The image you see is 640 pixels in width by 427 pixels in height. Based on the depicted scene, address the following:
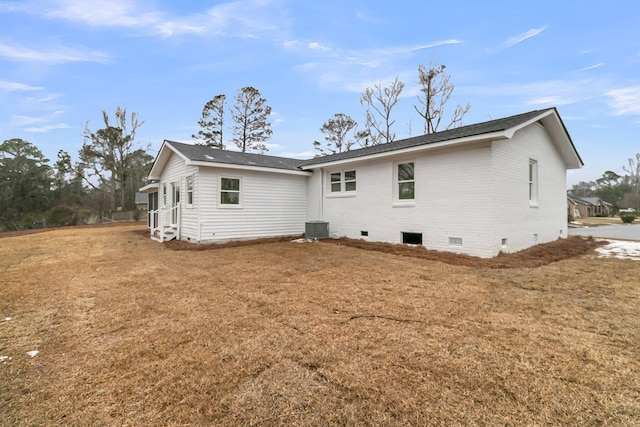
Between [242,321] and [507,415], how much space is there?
267 centimetres

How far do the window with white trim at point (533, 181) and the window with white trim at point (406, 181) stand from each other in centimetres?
401

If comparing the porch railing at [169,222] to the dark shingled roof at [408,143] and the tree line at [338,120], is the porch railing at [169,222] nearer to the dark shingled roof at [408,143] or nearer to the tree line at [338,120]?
the dark shingled roof at [408,143]

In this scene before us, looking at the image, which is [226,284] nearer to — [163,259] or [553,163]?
[163,259]

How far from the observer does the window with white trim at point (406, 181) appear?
913cm

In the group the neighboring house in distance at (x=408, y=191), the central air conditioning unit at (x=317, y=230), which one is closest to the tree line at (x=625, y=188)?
the neighboring house in distance at (x=408, y=191)

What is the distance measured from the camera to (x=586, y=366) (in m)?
2.32

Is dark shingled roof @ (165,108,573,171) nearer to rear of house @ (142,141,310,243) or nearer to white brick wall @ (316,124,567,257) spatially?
→ rear of house @ (142,141,310,243)

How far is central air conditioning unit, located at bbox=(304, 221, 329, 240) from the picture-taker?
1139cm

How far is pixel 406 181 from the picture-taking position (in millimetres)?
9297

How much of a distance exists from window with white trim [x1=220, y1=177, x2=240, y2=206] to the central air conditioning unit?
3064mm

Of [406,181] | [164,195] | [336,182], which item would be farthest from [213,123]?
[406,181]

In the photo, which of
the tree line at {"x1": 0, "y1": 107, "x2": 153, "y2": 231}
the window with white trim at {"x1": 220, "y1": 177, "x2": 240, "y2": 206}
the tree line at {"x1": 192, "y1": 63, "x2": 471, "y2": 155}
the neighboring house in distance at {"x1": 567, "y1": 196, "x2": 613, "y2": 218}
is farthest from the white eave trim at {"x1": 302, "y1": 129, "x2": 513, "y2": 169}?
the neighboring house in distance at {"x1": 567, "y1": 196, "x2": 613, "y2": 218}

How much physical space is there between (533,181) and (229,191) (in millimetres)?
10946

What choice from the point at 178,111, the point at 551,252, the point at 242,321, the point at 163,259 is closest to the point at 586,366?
the point at 242,321
